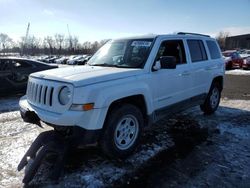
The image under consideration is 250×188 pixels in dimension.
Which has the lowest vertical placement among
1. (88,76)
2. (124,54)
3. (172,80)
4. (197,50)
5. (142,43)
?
(172,80)

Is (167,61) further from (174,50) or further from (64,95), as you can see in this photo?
(64,95)

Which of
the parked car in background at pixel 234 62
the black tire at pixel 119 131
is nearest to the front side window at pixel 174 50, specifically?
the black tire at pixel 119 131

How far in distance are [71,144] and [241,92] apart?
28.7ft

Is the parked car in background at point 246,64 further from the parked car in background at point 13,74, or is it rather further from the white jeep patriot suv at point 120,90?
the parked car in background at point 13,74

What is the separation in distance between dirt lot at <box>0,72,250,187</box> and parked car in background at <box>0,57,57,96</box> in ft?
9.81

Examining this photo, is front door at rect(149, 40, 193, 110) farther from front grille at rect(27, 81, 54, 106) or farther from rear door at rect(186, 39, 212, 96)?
front grille at rect(27, 81, 54, 106)

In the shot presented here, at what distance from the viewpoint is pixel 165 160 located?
3.99 m

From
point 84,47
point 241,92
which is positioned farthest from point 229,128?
point 84,47

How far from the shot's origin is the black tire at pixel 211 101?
6425 mm

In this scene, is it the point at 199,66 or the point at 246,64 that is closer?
the point at 199,66

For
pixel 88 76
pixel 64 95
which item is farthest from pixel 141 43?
pixel 64 95

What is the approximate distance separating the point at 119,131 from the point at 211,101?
356cm

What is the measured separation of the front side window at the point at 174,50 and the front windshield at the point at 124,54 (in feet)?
1.06

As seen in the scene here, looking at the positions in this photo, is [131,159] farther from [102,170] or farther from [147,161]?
[102,170]
